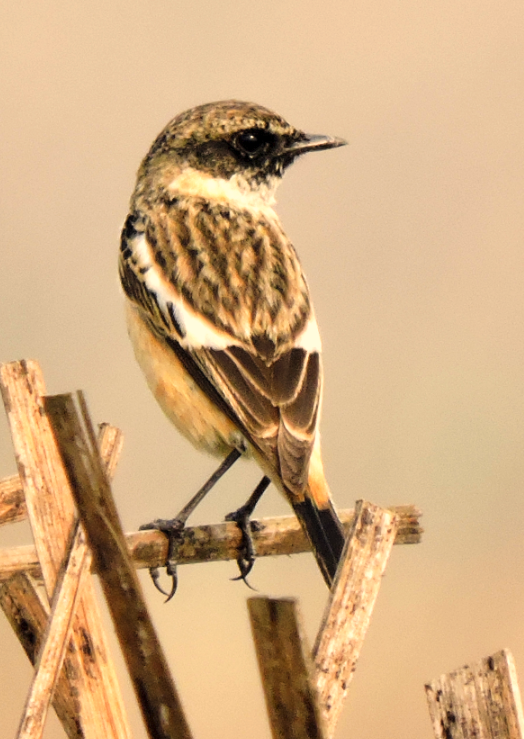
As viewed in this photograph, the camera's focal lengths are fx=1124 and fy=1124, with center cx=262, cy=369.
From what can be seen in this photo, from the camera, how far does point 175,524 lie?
12.0 ft

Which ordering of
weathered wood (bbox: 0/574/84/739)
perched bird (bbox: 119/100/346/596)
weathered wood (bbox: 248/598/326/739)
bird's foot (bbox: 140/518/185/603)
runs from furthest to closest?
perched bird (bbox: 119/100/346/596)
bird's foot (bbox: 140/518/185/603)
weathered wood (bbox: 0/574/84/739)
weathered wood (bbox: 248/598/326/739)

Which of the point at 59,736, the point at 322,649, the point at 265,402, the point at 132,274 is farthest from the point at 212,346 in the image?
the point at 59,736

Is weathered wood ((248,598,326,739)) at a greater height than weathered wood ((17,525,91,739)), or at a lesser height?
lesser

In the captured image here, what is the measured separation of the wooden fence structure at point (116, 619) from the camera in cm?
162

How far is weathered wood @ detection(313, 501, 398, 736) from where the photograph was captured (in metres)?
2.19

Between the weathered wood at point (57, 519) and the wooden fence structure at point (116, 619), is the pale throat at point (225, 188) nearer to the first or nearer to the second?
the wooden fence structure at point (116, 619)

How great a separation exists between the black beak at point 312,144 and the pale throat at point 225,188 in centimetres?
19

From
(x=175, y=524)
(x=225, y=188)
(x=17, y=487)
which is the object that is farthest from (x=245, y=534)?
(x=225, y=188)

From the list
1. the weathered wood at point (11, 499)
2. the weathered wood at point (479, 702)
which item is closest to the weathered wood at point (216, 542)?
the weathered wood at point (11, 499)

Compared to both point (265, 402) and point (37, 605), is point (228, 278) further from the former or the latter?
point (37, 605)

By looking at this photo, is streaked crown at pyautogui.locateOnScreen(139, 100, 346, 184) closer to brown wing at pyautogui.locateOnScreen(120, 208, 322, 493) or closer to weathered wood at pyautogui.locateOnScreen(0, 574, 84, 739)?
brown wing at pyautogui.locateOnScreen(120, 208, 322, 493)

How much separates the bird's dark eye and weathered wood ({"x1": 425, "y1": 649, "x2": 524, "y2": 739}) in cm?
357

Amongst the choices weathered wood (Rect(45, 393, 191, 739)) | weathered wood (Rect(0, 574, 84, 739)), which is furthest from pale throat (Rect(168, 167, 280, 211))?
weathered wood (Rect(45, 393, 191, 739))

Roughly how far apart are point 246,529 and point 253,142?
7.75 feet
